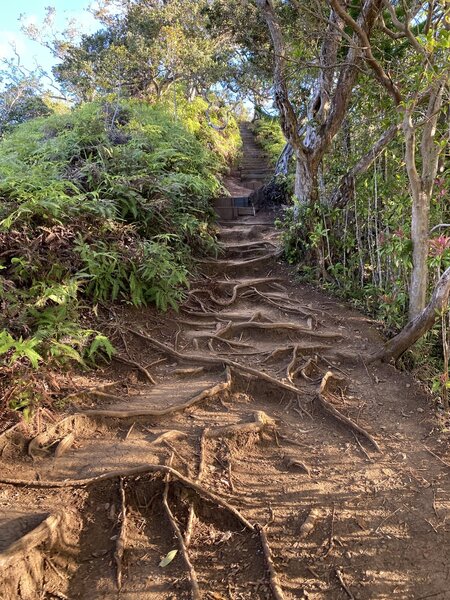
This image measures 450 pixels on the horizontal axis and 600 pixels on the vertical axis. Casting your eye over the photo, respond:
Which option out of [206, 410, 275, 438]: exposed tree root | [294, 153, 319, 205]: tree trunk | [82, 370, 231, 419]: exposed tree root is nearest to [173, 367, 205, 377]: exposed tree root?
[82, 370, 231, 419]: exposed tree root

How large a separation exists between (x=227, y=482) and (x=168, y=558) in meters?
0.82

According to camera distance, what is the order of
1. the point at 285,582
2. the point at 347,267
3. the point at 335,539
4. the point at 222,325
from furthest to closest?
1. the point at 347,267
2. the point at 222,325
3. the point at 335,539
4. the point at 285,582

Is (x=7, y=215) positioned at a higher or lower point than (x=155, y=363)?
higher

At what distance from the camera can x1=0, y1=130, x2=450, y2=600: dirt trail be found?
2.58m

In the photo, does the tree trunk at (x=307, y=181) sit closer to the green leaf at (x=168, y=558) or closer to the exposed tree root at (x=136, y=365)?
the exposed tree root at (x=136, y=365)

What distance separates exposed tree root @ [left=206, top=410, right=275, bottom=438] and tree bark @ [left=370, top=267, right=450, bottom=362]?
1.97 meters

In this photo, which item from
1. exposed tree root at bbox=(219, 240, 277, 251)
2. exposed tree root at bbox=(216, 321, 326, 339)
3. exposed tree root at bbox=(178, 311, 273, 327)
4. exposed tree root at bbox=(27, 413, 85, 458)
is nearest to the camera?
exposed tree root at bbox=(27, 413, 85, 458)

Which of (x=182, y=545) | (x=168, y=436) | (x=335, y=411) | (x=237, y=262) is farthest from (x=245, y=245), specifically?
(x=182, y=545)

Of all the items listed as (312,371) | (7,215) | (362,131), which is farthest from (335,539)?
(362,131)

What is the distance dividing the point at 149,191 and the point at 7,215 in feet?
9.20

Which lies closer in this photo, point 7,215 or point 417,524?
point 417,524

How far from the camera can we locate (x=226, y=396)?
4629mm

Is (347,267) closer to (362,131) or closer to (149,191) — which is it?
(362,131)

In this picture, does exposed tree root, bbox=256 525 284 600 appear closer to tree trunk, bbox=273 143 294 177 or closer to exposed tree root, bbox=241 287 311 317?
exposed tree root, bbox=241 287 311 317
